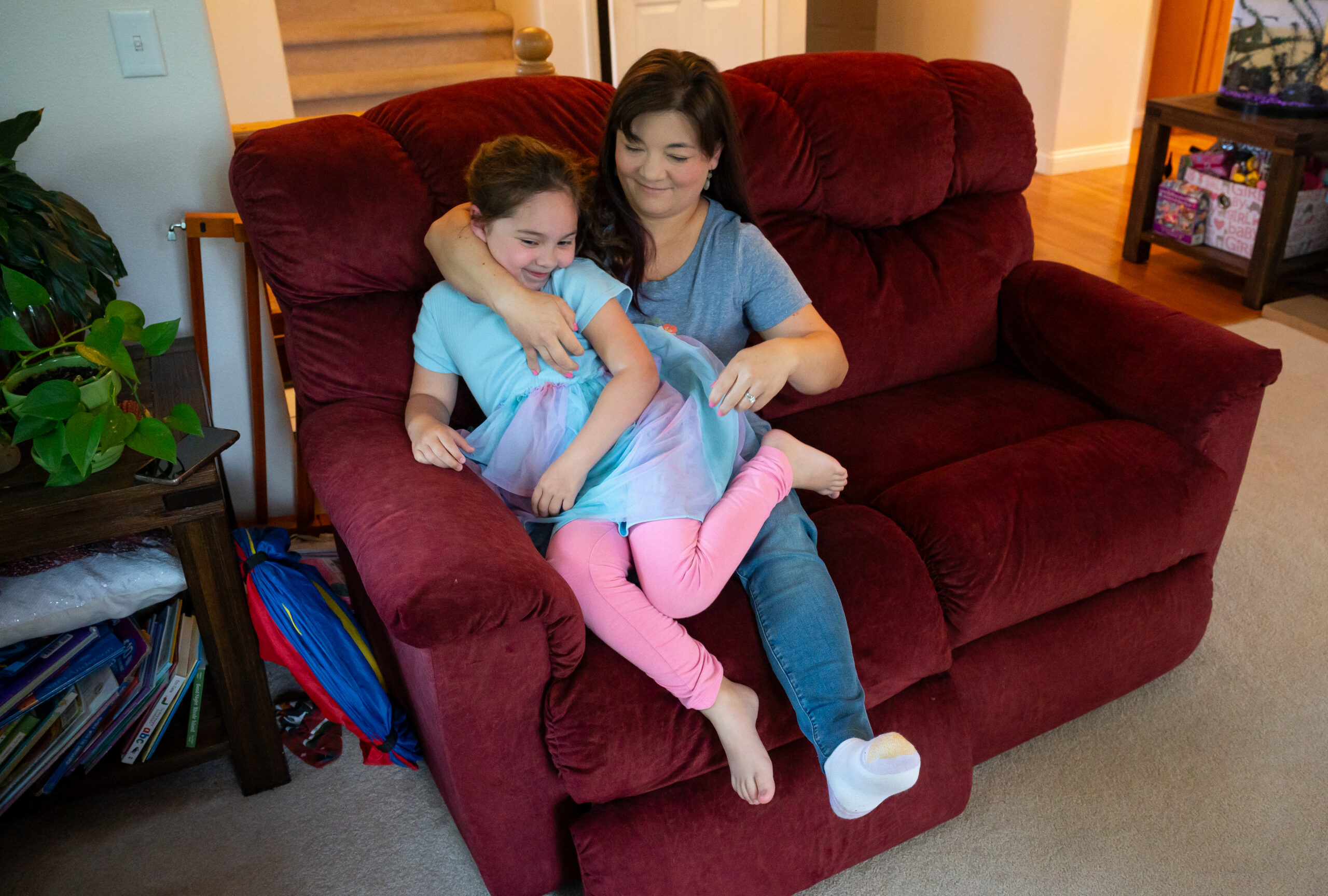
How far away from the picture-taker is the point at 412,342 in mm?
1632

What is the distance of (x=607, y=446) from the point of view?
1411mm

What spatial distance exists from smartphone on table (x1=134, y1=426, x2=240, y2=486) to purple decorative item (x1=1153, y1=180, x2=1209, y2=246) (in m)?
3.34

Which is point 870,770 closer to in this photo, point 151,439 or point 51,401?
point 151,439

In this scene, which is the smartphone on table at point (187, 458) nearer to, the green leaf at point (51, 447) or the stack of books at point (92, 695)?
the green leaf at point (51, 447)

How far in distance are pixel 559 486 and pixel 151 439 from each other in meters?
0.53

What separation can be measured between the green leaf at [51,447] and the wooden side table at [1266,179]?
3.34 m

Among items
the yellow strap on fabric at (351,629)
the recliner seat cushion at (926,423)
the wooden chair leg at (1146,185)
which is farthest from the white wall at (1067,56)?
the yellow strap on fabric at (351,629)

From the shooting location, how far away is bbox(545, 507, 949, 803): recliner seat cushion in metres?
1.27

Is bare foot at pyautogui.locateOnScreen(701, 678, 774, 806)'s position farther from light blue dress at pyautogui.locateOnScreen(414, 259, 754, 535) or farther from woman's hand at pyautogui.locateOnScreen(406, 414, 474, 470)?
woman's hand at pyautogui.locateOnScreen(406, 414, 474, 470)

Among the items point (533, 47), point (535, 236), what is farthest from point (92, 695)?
point (533, 47)

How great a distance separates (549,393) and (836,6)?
5129 millimetres

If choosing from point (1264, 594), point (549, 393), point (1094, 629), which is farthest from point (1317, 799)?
point (549, 393)

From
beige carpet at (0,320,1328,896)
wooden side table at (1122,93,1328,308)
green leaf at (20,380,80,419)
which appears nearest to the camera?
green leaf at (20,380,80,419)

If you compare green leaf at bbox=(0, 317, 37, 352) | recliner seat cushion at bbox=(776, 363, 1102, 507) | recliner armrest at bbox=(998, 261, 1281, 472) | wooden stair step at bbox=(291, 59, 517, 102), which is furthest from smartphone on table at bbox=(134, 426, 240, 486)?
wooden stair step at bbox=(291, 59, 517, 102)
